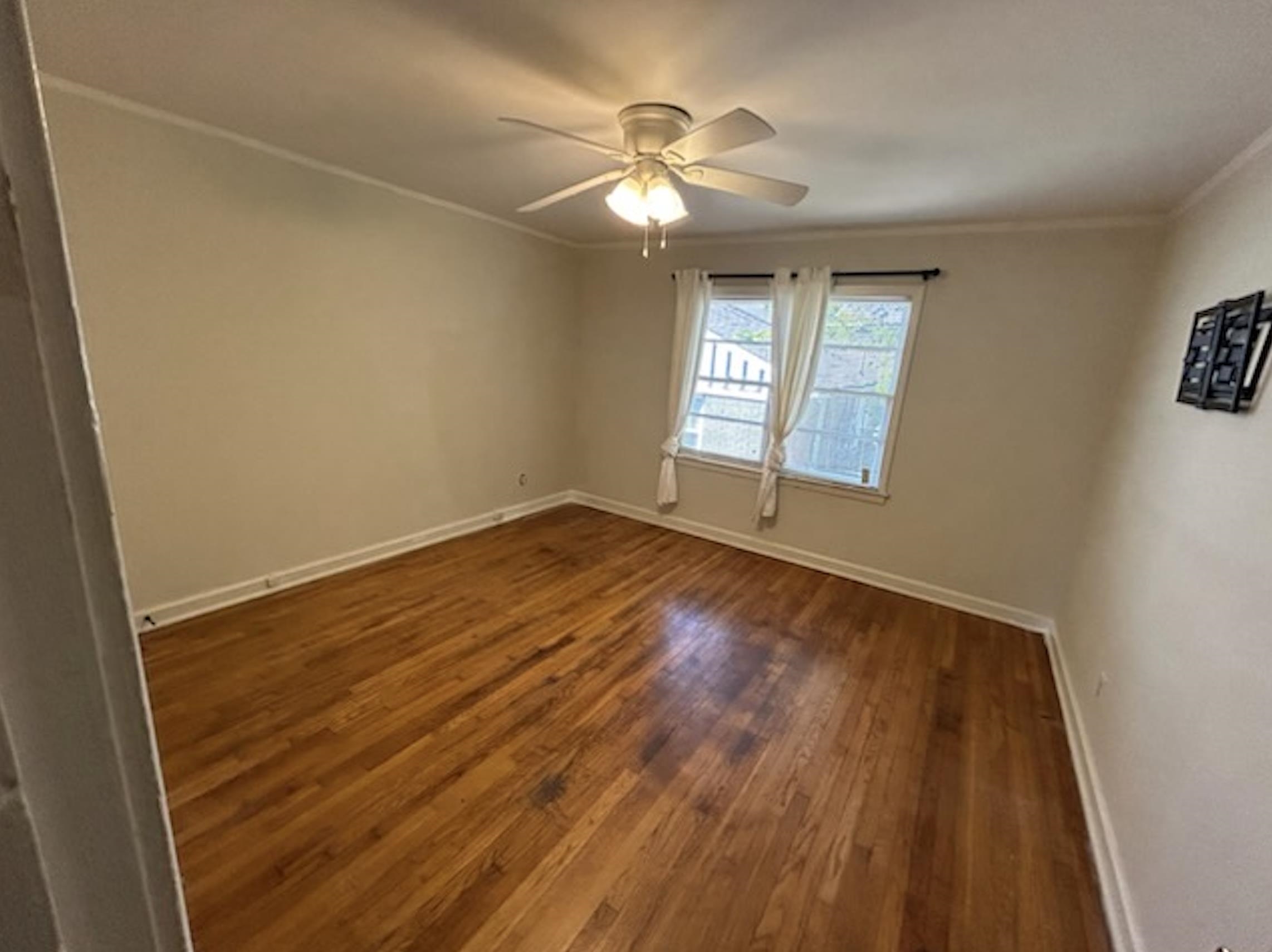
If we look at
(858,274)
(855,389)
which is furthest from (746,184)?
(855,389)

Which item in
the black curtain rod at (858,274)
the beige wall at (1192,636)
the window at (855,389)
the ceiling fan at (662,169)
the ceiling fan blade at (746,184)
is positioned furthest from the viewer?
the window at (855,389)

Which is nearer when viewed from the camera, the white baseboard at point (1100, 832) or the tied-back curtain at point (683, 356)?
the white baseboard at point (1100, 832)

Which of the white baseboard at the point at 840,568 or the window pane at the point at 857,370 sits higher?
the window pane at the point at 857,370

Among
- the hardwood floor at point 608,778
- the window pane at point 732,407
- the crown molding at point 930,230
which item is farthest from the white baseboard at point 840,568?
the crown molding at point 930,230

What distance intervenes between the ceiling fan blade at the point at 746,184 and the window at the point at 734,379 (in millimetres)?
1863

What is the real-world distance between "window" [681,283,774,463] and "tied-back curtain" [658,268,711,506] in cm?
7

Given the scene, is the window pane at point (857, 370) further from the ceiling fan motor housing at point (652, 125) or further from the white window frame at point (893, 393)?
the ceiling fan motor housing at point (652, 125)

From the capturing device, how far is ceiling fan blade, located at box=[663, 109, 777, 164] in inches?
63.5

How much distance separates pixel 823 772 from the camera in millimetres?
2104

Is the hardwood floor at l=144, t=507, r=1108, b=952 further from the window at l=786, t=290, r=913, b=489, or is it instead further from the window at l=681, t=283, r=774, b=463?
the window at l=681, t=283, r=774, b=463

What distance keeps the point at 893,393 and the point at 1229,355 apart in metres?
1.95

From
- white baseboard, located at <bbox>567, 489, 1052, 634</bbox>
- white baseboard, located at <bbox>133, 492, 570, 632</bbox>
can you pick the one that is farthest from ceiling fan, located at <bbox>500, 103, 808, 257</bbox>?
white baseboard, located at <bbox>567, 489, 1052, 634</bbox>

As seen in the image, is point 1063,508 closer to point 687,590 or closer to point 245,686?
point 687,590

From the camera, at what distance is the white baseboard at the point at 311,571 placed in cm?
274
